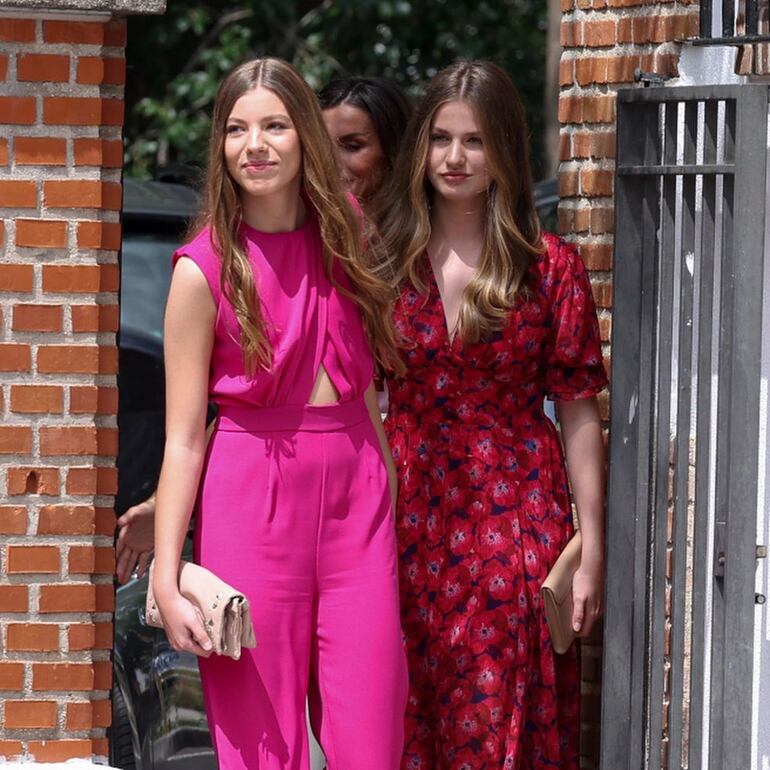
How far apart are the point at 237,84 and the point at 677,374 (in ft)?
4.03

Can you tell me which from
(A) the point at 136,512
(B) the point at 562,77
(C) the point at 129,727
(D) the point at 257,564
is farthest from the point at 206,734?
(B) the point at 562,77

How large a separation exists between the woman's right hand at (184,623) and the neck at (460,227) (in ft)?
3.51

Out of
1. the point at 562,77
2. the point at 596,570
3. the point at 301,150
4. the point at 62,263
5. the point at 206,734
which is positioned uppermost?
the point at 562,77

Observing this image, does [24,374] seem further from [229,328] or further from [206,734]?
[206,734]

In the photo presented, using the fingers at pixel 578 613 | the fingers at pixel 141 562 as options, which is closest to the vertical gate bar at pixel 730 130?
the fingers at pixel 578 613

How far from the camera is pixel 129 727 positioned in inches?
194

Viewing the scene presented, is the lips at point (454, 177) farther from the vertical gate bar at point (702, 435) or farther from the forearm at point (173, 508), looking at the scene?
the forearm at point (173, 508)

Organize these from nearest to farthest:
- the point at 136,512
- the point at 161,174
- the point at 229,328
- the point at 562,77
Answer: the point at 229,328 < the point at 136,512 < the point at 562,77 < the point at 161,174

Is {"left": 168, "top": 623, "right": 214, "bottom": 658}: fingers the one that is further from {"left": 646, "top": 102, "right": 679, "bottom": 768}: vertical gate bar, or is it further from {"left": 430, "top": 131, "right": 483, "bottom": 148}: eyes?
{"left": 430, "top": 131, "right": 483, "bottom": 148}: eyes

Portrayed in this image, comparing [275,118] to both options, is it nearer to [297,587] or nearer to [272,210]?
[272,210]

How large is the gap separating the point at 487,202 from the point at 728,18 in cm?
78

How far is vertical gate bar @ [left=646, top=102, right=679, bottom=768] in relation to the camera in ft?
13.5

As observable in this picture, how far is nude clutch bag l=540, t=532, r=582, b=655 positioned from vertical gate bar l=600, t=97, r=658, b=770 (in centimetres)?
9

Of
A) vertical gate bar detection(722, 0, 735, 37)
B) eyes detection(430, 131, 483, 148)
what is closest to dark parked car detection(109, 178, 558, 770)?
eyes detection(430, 131, 483, 148)
